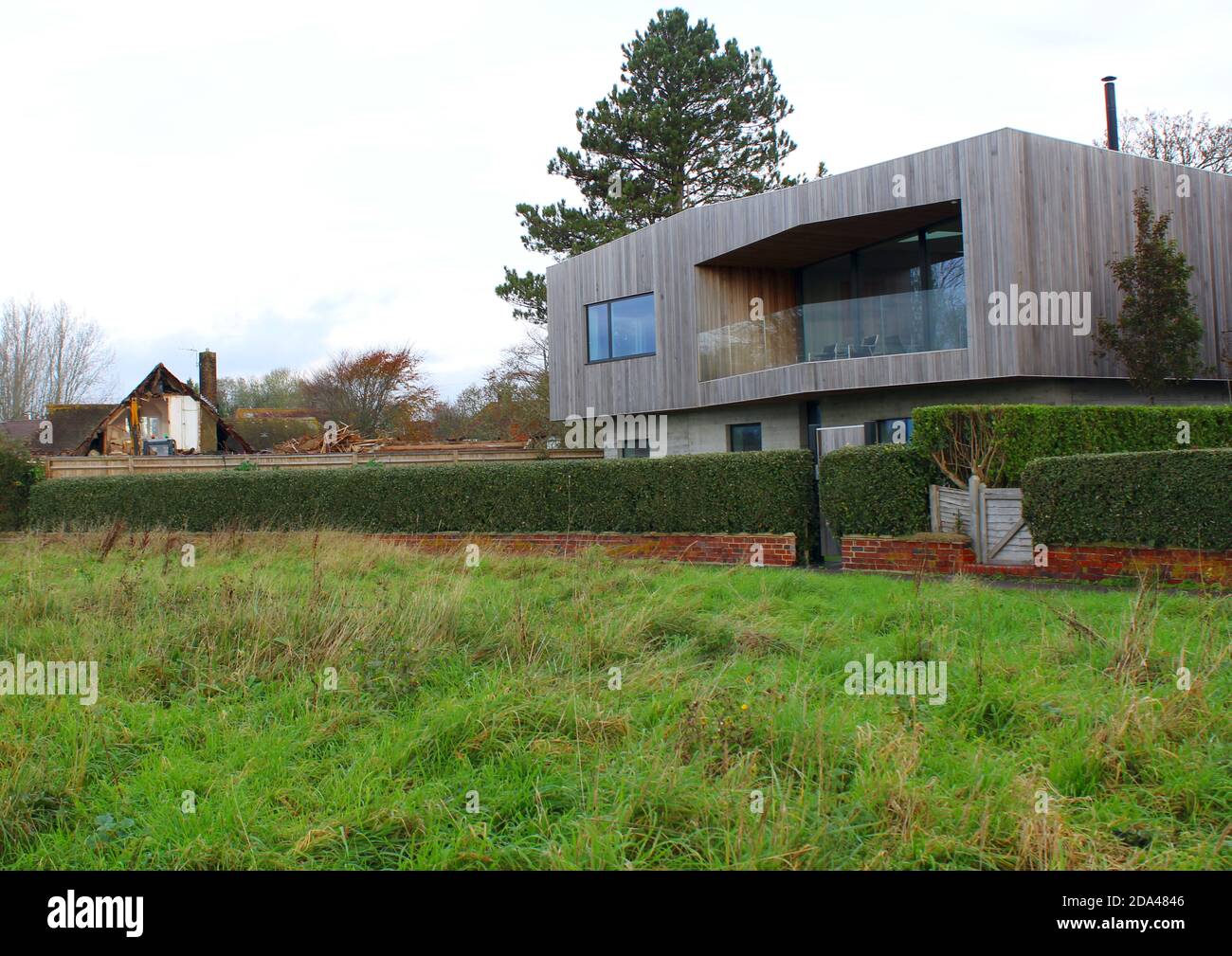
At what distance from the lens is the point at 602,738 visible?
15.3 ft

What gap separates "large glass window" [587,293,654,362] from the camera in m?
22.0

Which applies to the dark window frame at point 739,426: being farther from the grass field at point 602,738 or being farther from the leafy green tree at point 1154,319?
the grass field at point 602,738

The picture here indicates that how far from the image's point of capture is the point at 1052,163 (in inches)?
634

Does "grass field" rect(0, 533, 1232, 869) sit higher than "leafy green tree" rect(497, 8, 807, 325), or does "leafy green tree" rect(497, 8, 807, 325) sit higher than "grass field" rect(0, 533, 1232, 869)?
"leafy green tree" rect(497, 8, 807, 325)

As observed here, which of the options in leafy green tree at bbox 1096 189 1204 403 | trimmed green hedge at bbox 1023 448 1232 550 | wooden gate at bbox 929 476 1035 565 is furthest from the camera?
leafy green tree at bbox 1096 189 1204 403

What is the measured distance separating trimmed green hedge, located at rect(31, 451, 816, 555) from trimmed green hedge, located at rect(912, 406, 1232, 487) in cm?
207

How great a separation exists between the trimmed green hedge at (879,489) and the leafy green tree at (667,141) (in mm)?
21358

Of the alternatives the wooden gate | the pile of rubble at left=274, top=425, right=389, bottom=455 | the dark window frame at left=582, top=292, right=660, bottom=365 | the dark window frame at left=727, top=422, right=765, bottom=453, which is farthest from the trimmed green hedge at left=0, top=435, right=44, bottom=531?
the wooden gate

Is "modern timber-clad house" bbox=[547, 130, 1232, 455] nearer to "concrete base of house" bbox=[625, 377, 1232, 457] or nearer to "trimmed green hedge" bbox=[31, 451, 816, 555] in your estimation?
"concrete base of house" bbox=[625, 377, 1232, 457]

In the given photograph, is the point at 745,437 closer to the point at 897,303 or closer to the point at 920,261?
the point at 897,303

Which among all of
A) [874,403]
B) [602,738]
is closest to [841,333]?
[874,403]

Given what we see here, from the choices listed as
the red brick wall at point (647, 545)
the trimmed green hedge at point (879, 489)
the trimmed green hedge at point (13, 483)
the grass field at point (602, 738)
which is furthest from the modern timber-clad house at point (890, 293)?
the trimmed green hedge at point (13, 483)
